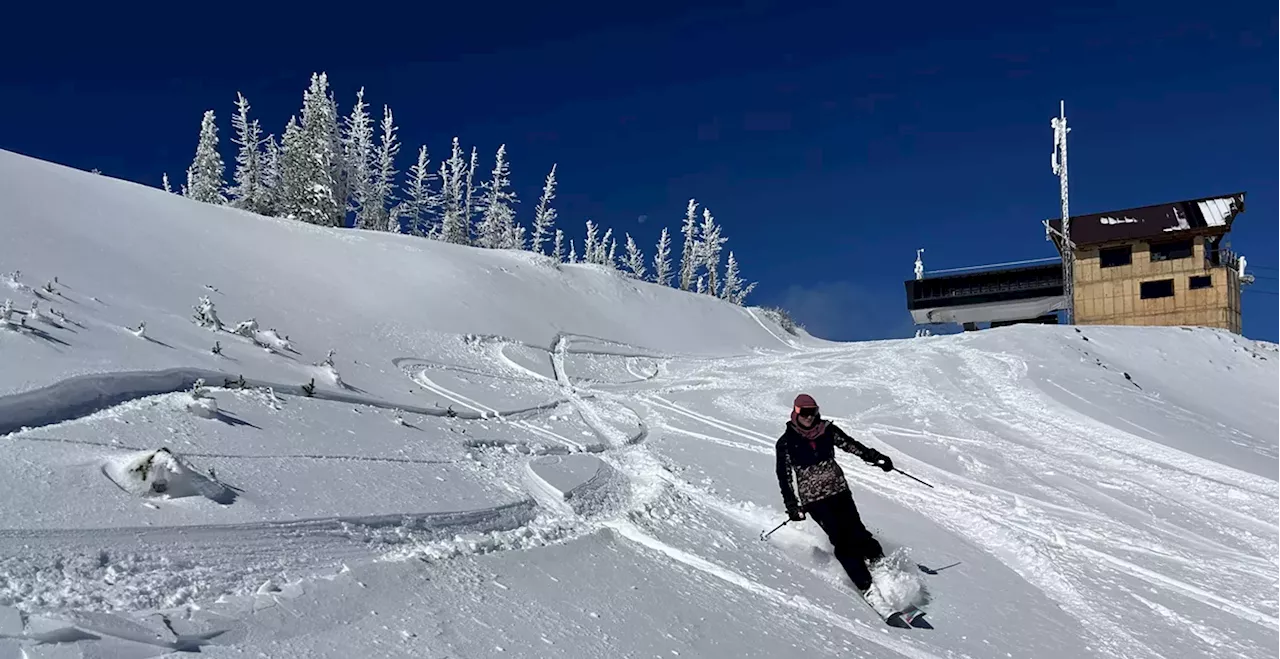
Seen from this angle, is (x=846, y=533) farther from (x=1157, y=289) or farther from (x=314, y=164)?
(x=314, y=164)

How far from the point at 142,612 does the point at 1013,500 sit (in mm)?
9054

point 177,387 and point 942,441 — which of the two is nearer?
point 177,387

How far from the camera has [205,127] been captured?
50906 mm

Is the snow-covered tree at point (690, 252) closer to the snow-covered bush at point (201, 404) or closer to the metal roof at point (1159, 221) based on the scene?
the metal roof at point (1159, 221)

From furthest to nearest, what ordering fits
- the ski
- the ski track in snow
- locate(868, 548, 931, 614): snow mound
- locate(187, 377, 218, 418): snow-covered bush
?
locate(187, 377, 218, 418): snow-covered bush → locate(868, 548, 931, 614): snow mound → the ski → the ski track in snow

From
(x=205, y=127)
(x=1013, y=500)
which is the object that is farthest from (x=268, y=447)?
(x=205, y=127)

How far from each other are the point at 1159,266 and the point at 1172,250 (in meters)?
0.98

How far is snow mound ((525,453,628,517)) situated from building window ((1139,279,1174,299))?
118ft

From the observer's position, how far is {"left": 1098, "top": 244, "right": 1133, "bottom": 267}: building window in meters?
34.7

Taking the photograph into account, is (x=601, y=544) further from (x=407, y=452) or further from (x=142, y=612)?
(x=142, y=612)

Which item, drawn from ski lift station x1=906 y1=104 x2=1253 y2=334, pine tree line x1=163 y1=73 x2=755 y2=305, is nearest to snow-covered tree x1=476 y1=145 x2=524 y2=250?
pine tree line x1=163 y1=73 x2=755 y2=305

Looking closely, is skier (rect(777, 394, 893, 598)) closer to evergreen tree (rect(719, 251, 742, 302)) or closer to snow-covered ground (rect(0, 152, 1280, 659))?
snow-covered ground (rect(0, 152, 1280, 659))

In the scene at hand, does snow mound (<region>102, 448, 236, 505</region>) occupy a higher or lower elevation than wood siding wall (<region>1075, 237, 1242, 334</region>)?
lower

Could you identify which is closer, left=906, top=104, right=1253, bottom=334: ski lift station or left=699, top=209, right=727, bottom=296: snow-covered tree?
left=906, top=104, right=1253, bottom=334: ski lift station
